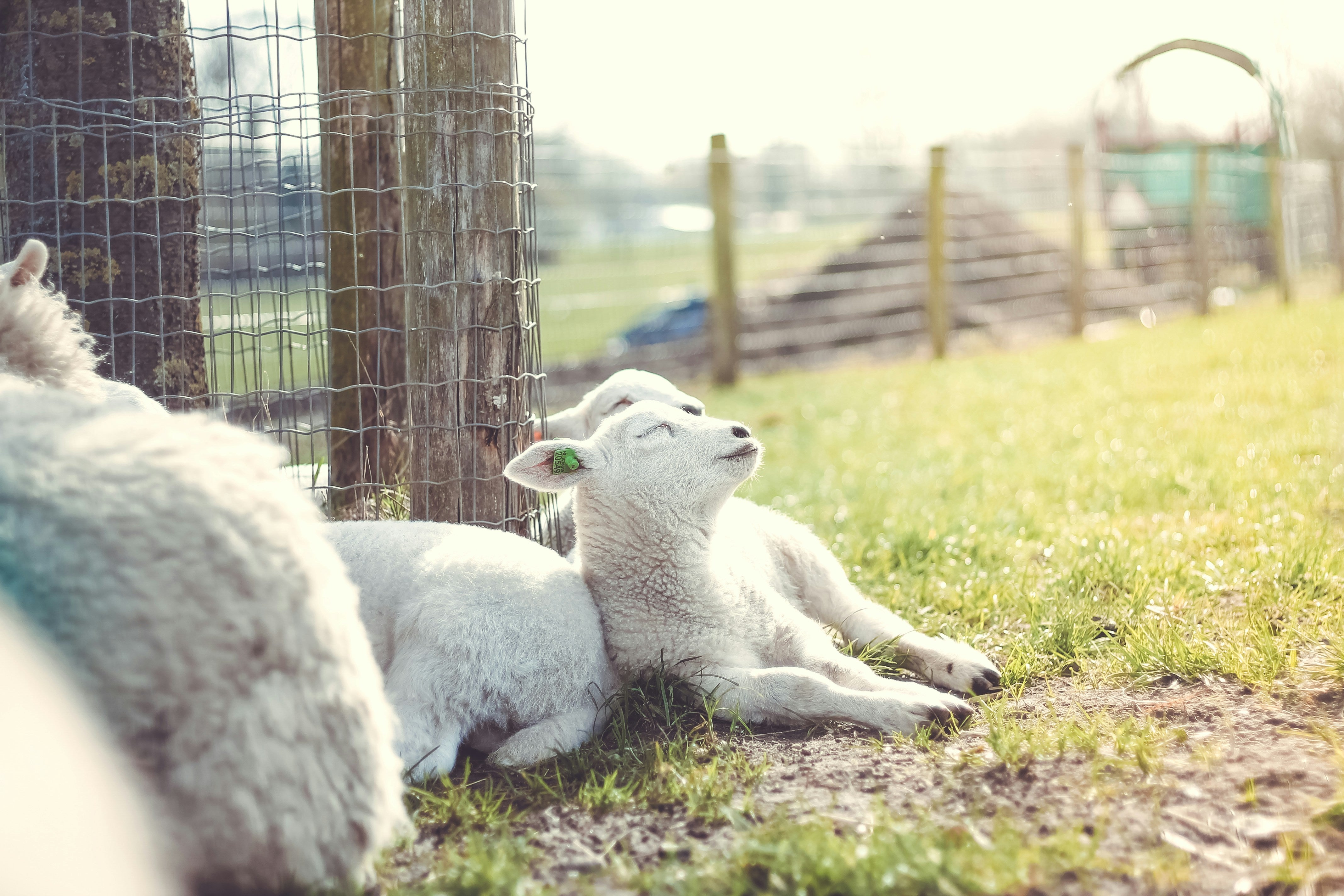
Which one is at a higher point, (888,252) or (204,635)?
(888,252)

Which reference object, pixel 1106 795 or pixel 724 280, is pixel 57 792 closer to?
pixel 1106 795

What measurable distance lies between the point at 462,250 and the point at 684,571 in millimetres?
1361

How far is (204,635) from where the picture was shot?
5.83 ft

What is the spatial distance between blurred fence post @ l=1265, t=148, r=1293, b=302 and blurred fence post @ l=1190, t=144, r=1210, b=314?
5.25 ft

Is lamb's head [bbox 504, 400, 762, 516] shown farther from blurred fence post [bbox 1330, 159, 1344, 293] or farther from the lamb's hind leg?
blurred fence post [bbox 1330, 159, 1344, 293]

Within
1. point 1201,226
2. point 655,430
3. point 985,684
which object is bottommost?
point 985,684

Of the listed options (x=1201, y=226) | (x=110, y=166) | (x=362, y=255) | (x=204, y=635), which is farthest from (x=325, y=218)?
(x=1201, y=226)

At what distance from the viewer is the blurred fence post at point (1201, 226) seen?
49.1 feet

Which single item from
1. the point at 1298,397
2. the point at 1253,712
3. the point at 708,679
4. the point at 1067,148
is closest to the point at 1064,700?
the point at 1253,712

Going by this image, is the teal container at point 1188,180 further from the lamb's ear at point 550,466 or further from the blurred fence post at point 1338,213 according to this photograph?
the lamb's ear at point 550,466

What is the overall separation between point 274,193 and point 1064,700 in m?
3.08

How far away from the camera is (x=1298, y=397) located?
280 inches

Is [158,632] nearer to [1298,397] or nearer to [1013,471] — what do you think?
[1013,471]

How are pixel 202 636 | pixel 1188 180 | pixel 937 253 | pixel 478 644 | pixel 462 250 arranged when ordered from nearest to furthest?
pixel 202 636, pixel 478 644, pixel 462 250, pixel 937 253, pixel 1188 180
